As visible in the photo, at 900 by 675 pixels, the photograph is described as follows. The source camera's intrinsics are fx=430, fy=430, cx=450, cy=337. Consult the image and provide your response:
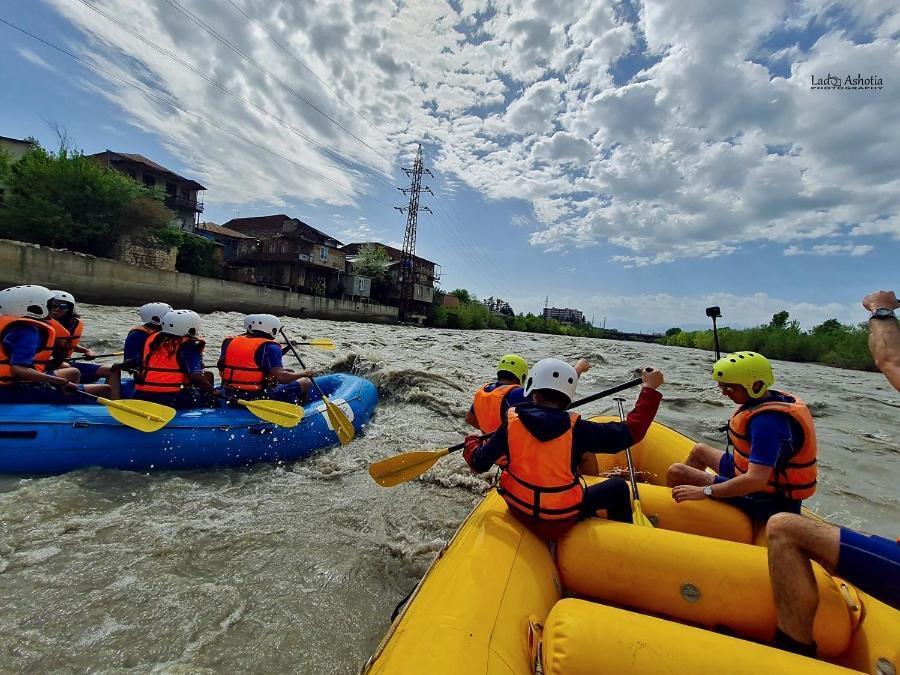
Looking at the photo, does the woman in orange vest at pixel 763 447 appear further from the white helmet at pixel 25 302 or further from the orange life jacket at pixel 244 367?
the white helmet at pixel 25 302

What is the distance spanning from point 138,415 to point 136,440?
0.91ft

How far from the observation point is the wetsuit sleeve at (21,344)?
4043 mm

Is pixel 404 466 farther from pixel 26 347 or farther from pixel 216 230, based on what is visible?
pixel 216 230

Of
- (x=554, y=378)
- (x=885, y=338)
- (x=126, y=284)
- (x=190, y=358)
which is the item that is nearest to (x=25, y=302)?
(x=190, y=358)

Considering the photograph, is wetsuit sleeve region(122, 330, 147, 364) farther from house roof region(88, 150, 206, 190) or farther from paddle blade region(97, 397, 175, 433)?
house roof region(88, 150, 206, 190)

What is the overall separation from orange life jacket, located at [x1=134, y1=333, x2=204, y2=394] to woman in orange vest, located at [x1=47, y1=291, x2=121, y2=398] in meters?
→ 0.61

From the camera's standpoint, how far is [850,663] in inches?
69.3

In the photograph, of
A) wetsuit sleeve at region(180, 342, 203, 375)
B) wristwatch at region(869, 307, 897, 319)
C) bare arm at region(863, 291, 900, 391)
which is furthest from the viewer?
wetsuit sleeve at region(180, 342, 203, 375)

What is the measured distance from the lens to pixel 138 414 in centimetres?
414

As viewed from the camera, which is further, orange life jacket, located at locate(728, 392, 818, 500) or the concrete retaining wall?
the concrete retaining wall

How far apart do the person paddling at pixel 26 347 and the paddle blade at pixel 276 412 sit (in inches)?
69.8

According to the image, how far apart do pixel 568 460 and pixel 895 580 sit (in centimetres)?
131

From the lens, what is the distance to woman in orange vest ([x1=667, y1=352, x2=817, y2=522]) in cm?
249

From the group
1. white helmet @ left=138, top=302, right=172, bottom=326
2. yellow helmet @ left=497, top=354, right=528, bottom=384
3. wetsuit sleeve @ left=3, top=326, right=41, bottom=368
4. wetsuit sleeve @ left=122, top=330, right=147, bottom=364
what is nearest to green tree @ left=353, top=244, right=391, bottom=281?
white helmet @ left=138, top=302, right=172, bottom=326
